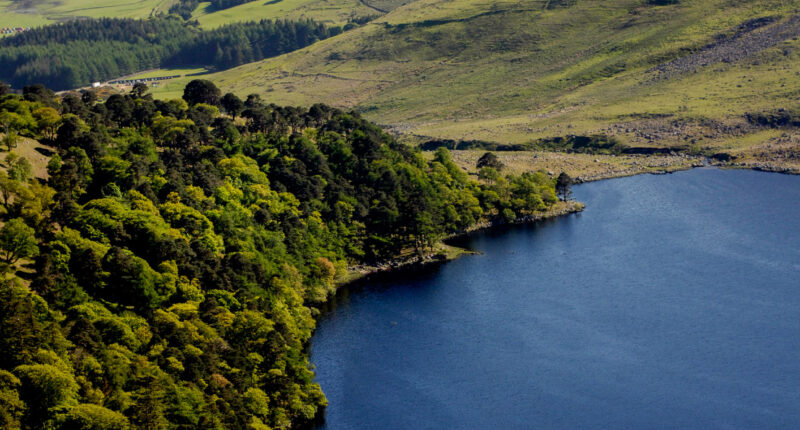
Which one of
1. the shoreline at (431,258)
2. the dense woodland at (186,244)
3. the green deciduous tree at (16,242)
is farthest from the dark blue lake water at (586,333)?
the green deciduous tree at (16,242)

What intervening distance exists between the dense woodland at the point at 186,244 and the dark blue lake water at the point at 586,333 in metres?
10.2

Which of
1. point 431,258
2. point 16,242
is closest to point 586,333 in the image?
point 431,258

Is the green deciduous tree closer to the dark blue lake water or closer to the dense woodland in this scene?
the dense woodland

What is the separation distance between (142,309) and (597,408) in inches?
2401

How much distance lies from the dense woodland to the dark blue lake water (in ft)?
33.4

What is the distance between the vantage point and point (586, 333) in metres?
127

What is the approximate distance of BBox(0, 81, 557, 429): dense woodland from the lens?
3642 inches

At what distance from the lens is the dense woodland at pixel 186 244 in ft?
303

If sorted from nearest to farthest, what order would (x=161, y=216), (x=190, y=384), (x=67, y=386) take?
(x=67, y=386), (x=190, y=384), (x=161, y=216)

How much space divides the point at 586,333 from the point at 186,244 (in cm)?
6207

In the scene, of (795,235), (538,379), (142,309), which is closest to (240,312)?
(142,309)

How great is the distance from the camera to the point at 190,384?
96.9m

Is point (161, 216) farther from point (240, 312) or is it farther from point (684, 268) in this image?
point (684, 268)

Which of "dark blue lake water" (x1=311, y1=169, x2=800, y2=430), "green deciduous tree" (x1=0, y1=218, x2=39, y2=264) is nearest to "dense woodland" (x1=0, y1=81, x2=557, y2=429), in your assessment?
"green deciduous tree" (x1=0, y1=218, x2=39, y2=264)
